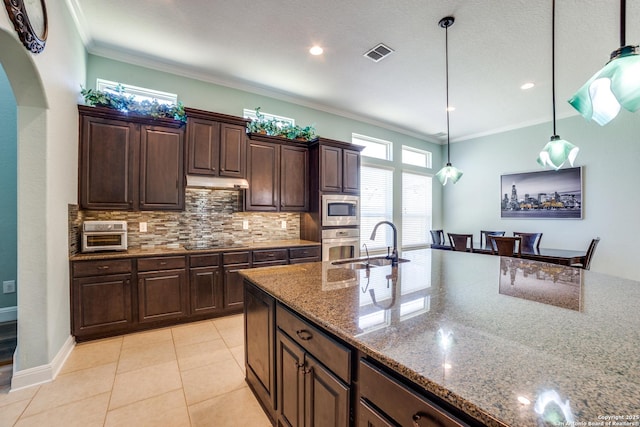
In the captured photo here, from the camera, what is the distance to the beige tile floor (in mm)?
1811

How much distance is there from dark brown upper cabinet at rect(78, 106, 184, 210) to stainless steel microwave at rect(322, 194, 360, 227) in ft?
6.56

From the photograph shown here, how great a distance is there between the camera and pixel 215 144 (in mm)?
3553

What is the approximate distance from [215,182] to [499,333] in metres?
3.32

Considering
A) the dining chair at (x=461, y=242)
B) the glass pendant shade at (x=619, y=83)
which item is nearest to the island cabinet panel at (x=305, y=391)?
the glass pendant shade at (x=619, y=83)

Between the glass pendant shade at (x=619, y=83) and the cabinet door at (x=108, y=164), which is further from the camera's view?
the cabinet door at (x=108, y=164)

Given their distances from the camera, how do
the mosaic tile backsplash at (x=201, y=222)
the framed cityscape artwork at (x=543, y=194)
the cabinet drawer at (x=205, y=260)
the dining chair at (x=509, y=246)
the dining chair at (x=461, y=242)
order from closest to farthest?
the cabinet drawer at (x=205, y=260), the mosaic tile backsplash at (x=201, y=222), the dining chair at (x=509, y=246), the dining chair at (x=461, y=242), the framed cityscape artwork at (x=543, y=194)

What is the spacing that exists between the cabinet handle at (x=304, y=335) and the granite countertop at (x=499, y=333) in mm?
128

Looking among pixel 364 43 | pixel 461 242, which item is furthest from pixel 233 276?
pixel 461 242

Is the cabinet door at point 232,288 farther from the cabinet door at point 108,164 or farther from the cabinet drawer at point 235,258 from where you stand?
the cabinet door at point 108,164

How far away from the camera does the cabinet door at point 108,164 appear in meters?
2.89

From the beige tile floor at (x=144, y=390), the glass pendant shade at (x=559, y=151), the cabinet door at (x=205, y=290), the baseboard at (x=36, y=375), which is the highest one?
the glass pendant shade at (x=559, y=151)

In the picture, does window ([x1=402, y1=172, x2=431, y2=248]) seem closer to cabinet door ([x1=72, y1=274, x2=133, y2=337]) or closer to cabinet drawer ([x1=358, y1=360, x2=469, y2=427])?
cabinet door ([x1=72, y1=274, x2=133, y2=337])

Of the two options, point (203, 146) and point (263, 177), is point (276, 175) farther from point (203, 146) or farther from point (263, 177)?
point (203, 146)

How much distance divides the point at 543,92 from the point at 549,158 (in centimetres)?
253
